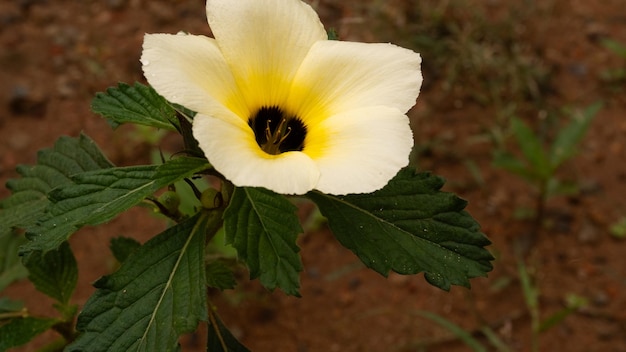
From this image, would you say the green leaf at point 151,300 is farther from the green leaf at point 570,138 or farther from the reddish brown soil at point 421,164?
the green leaf at point 570,138


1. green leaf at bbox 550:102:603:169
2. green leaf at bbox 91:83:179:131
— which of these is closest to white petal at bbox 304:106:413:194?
green leaf at bbox 91:83:179:131

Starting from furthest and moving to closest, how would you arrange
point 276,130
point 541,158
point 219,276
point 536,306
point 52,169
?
point 541,158
point 536,306
point 52,169
point 219,276
point 276,130

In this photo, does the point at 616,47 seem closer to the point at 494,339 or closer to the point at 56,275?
the point at 494,339

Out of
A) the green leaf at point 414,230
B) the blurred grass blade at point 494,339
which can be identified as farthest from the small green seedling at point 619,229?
the green leaf at point 414,230

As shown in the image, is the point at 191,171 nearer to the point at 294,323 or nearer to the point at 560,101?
the point at 294,323

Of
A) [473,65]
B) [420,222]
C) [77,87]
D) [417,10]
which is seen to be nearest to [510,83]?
[473,65]

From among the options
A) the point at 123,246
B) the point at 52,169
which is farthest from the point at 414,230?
the point at 52,169
